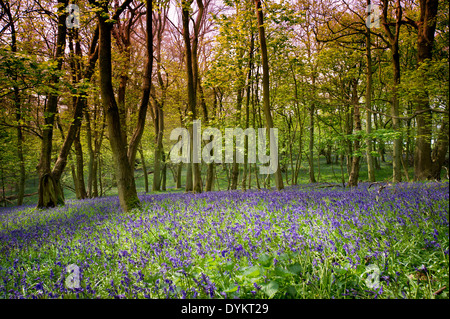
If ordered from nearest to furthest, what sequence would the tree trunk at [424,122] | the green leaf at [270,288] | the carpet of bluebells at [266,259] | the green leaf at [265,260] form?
the green leaf at [270,288] → the carpet of bluebells at [266,259] → the green leaf at [265,260] → the tree trunk at [424,122]

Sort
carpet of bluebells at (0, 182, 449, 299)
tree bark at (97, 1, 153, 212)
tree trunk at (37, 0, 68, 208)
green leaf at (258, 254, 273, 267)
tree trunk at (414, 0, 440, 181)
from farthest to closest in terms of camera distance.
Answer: tree trunk at (37, 0, 68, 208)
tree trunk at (414, 0, 440, 181)
tree bark at (97, 1, 153, 212)
green leaf at (258, 254, 273, 267)
carpet of bluebells at (0, 182, 449, 299)

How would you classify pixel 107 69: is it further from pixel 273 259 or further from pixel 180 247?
pixel 273 259

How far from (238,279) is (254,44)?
1278 centimetres

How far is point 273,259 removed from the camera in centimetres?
214

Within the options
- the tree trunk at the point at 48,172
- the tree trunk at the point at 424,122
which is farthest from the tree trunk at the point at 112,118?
the tree trunk at the point at 424,122

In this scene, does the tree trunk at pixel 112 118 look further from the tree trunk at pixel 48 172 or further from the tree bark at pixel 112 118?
the tree trunk at pixel 48 172

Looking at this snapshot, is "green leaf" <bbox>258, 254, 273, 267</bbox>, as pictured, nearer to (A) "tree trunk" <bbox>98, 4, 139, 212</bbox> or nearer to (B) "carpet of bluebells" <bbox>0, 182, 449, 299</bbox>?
(B) "carpet of bluebells" <bbox>0, 182, 449, 299</bbox>

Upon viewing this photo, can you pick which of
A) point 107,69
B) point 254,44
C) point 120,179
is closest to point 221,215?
point 120,179

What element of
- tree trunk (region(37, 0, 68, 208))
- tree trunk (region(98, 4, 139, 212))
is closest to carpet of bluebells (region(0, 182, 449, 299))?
tree trunk (region(98, 4, 139, 212))

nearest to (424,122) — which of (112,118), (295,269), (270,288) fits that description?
(295,269)

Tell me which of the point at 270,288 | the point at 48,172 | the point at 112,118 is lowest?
the point at 270,288

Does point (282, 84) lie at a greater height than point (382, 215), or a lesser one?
greater

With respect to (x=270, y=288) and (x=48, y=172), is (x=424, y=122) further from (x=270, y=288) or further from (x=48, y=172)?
(x=48, y=172)

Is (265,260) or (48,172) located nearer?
(265,260)
